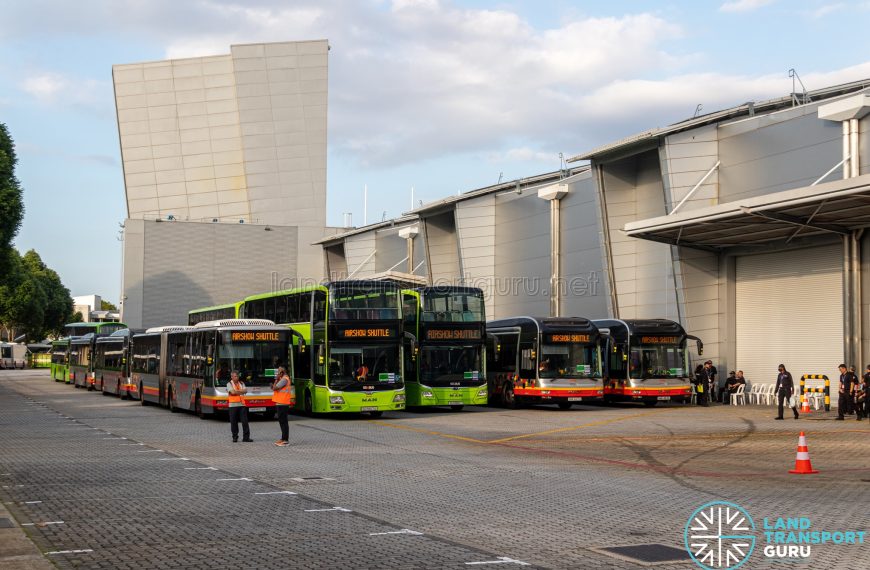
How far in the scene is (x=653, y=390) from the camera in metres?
35.2

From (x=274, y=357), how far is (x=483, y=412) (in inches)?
333

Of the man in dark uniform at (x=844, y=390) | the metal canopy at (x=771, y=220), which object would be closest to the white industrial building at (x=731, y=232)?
the metal canopy at (x=771, y=220)

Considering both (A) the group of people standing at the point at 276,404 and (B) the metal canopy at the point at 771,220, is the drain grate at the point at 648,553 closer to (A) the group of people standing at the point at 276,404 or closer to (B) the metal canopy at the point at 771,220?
(A) the group of people standing at the point at 276,404

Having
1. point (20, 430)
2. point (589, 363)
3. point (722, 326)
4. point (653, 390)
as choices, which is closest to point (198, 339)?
point (20, 430)

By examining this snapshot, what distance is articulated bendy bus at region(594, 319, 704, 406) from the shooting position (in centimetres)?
3531

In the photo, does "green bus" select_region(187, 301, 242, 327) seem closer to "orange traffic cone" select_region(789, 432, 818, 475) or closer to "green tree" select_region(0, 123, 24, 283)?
"green tree" select_region(0, 123, 24, 283)

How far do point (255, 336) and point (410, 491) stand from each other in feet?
49.7

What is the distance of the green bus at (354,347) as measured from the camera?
2827 centimetres

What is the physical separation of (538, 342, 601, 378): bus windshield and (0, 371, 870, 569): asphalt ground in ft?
24.1

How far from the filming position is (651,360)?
35469 mm

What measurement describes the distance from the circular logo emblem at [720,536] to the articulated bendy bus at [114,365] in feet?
101

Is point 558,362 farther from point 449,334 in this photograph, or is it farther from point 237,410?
point 237,410

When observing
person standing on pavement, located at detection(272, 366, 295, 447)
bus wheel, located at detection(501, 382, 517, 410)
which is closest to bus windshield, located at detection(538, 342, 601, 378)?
bus wheel, located at detection(501, 382, 517, 410)

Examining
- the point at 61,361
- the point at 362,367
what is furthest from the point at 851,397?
the point at 61,361
